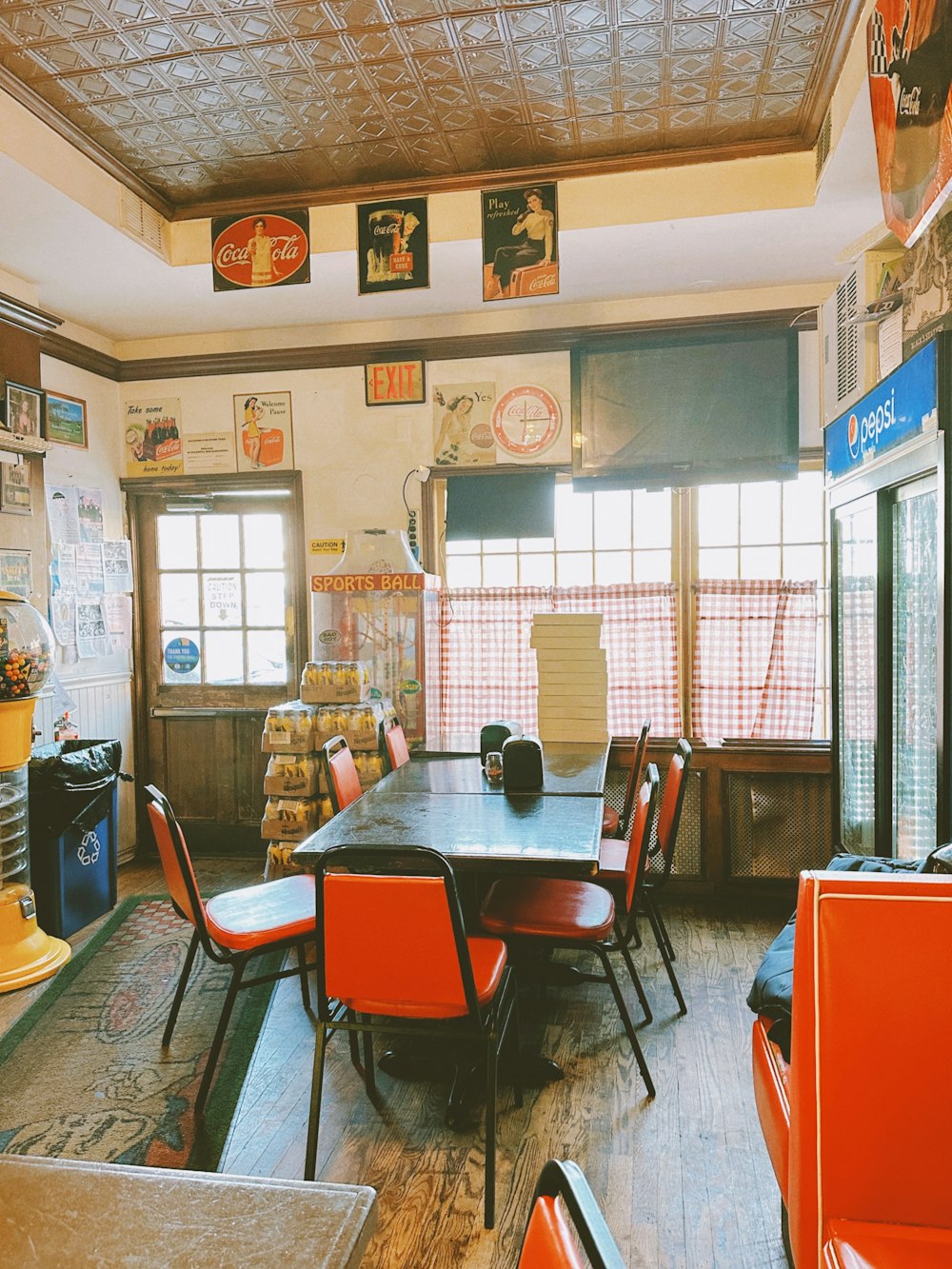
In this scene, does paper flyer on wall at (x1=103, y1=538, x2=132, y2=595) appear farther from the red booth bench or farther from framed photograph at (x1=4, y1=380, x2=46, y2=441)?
the red booth bench

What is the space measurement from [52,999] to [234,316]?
3.54 meters

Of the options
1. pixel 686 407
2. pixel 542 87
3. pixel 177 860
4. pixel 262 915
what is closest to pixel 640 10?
pixel 542 87

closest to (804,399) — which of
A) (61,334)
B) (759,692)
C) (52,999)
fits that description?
(759,692)

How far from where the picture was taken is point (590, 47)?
9.23 feet

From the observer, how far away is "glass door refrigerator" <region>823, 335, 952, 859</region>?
7.20 ft

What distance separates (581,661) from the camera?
169 inches

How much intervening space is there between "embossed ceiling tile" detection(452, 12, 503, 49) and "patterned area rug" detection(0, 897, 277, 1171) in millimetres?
3516

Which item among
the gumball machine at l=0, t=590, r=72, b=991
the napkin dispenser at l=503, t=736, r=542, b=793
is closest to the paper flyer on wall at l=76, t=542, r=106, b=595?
the gumball machine at l=0, t=590, r=72, b=991

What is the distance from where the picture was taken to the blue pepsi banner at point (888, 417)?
2213 millimetres

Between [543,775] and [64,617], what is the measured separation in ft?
9.49

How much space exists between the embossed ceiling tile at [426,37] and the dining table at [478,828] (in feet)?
8.56

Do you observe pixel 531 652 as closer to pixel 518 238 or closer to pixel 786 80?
pixel 518 238

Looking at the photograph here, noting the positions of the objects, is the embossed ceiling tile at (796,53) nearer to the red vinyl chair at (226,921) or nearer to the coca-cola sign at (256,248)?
the coca-cola sign at (256,248)

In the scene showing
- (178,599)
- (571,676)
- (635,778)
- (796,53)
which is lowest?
(635,778)
